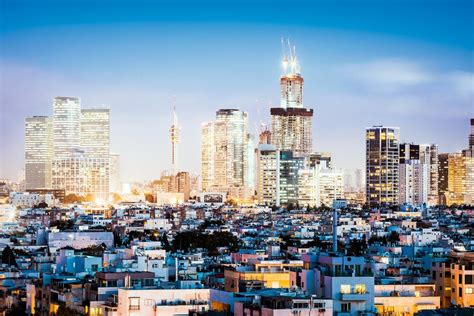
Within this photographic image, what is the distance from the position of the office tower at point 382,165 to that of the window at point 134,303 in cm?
16048

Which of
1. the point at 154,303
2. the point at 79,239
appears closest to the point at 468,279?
the point at 154,303

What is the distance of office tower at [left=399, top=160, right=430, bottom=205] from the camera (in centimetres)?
19338

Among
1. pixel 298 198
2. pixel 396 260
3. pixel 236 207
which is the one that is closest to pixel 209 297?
pixel 396 260

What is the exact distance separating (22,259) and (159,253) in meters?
17.8

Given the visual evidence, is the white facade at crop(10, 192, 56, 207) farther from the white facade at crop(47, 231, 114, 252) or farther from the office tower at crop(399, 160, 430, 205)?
the white facade at crop(47, 231, 114, 252)

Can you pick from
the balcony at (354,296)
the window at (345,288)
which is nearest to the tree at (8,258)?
the window at (345,288)

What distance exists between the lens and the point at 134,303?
100 ft

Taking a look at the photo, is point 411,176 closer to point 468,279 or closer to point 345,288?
point 468,279

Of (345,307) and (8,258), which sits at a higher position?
(345,307)

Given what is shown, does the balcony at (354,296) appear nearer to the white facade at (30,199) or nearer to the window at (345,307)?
the window at (345,307)

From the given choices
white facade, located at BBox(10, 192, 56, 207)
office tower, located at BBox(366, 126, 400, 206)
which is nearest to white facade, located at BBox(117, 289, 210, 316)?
white facade, located at BBox(10, 192, 56, 207)

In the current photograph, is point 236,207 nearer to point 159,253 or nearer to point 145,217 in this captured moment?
point 145,217

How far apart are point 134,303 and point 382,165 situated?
16348 cm

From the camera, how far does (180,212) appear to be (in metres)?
152
